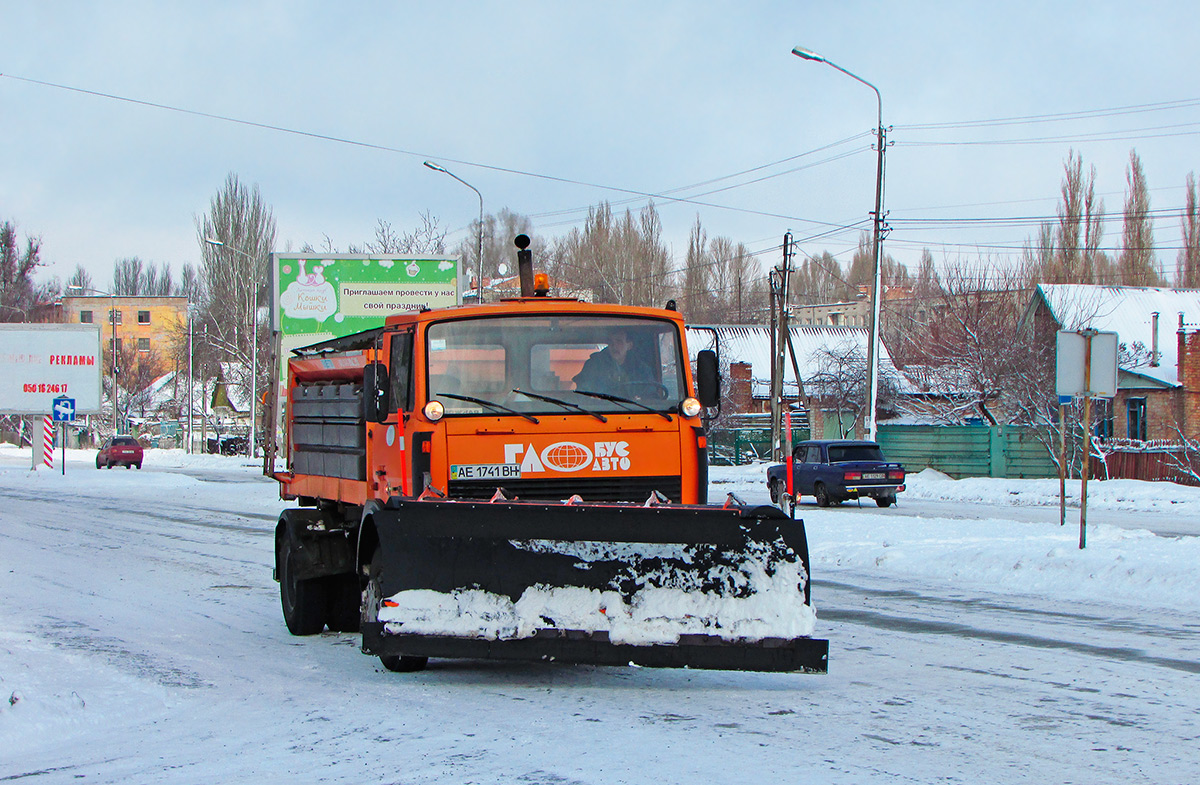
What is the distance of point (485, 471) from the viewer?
7.68 metres

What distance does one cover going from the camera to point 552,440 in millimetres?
7742

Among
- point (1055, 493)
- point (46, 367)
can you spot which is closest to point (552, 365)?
point (1055, 493)

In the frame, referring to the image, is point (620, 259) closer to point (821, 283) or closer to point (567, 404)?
point (821, 283)

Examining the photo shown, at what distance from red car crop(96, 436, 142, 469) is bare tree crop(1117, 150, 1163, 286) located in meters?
54.6

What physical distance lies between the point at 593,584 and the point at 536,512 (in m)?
0.53

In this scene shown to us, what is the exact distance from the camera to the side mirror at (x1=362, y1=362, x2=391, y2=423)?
26.8 ft

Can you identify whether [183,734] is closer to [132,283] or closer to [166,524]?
[166,524]

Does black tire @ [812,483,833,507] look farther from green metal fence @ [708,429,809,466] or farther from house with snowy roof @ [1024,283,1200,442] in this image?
green metal fence @ [708,429,809,466]

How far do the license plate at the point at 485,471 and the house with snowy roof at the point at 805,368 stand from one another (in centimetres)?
4541

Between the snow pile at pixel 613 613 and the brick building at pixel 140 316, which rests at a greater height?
the brick building at pixel 140 316

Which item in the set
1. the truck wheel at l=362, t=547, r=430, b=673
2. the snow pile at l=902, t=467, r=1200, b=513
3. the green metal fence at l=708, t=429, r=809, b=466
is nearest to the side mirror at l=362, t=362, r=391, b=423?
the truck wheel at l=362, t=547, r=430, b=673

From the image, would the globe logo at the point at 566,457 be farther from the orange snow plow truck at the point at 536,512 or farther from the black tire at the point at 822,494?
the black tire at the point at 822,494

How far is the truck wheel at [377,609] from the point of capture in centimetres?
709

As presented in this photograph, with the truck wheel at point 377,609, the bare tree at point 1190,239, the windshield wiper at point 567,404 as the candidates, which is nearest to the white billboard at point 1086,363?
the windshield wiper at point 567,404
